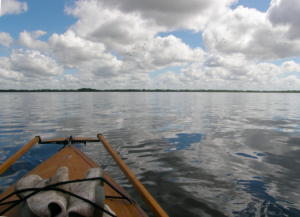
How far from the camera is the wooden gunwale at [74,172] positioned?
2.67m

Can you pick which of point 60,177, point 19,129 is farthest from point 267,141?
point 19,129

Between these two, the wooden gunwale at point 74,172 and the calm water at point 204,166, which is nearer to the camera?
the wooden gunwale at point 74,172

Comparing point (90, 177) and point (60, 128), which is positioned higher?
point (90, 177)

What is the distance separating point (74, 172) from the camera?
4.00 meters

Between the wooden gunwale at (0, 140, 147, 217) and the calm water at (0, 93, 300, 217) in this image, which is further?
the calm water at (0, 93, 300, 217)

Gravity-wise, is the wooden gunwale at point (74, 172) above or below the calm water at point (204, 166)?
above

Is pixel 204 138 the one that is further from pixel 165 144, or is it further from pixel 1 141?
pixel 1 141

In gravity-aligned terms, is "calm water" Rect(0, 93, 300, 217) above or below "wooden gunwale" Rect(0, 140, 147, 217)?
below

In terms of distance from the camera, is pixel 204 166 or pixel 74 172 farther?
pixel 204 166

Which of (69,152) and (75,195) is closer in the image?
(75,195)

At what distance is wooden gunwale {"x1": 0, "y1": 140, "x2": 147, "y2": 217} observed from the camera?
2.67 m

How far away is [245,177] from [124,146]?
4.46m

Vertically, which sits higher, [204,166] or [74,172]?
[74,172]

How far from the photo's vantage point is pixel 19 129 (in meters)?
11.0
